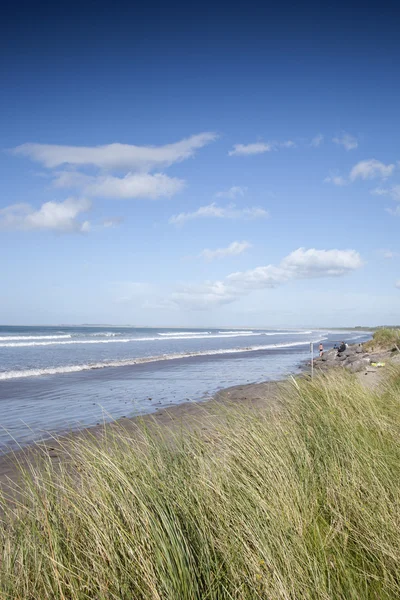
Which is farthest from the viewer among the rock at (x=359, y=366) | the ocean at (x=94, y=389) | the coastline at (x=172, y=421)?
the rock at (x=359, y=366)

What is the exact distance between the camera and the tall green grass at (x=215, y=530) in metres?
2.53

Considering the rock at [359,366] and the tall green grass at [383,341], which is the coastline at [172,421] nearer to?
the rock at [359,366]

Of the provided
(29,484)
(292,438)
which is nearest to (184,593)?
(29,484)

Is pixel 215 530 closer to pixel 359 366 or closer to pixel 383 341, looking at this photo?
pixel 359 366

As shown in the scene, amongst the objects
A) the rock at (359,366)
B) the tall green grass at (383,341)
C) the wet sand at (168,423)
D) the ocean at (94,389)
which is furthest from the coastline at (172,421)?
the tall green grass at (383,341)

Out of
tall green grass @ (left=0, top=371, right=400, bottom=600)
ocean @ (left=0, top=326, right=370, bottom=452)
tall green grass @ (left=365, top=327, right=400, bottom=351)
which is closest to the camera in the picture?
tall green grass @ (left=0, top=371, right=400, bottom=600)

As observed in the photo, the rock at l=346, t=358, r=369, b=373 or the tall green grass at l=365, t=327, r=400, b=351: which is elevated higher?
the tall green grass at l=365, t=327, r=400, b=351

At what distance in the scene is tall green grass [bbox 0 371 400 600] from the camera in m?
2.53

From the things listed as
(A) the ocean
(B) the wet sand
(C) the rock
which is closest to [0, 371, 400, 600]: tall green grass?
(B) the wet sand

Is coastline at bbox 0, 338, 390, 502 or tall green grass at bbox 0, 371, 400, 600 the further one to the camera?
coastline at bbox 0, 338, 390, 502

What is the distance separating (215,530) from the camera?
308cm

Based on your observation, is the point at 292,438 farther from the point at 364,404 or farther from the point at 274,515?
the point at 364,404

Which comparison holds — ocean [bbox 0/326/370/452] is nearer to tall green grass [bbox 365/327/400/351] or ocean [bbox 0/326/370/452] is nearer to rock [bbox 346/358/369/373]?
rock [bbox 346/358/369/373]

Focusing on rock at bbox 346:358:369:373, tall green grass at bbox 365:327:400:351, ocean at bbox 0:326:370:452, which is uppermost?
tall green grass at bbox 365:327:400:351
